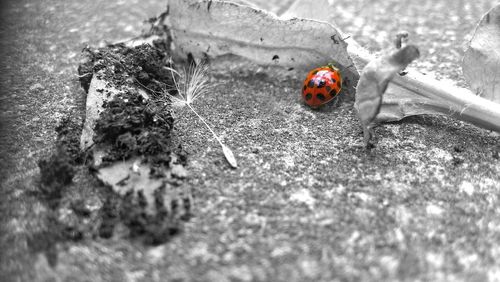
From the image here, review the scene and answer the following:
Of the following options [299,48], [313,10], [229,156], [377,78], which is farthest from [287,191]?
[313,10]

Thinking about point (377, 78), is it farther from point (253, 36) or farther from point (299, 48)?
point (253, 36)

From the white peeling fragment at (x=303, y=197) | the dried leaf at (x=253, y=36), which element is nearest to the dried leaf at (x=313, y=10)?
the dried leaf at (x=253, y=36)

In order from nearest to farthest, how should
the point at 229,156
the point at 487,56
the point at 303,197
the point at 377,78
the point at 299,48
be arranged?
the point at 303,197
the point at 377,78
the point at 229,156
the point at 487,56
the point at 299,48

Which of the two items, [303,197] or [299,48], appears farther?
[299,48]

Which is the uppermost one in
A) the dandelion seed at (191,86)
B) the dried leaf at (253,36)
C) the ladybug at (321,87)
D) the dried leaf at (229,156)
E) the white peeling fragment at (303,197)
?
the dried leaf at (253,36)

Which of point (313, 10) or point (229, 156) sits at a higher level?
point (313, 10)

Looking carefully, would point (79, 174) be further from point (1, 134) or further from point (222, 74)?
point (222, 74)

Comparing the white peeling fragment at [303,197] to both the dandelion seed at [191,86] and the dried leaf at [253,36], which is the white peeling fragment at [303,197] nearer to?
the dandelion seed at [191,86]
